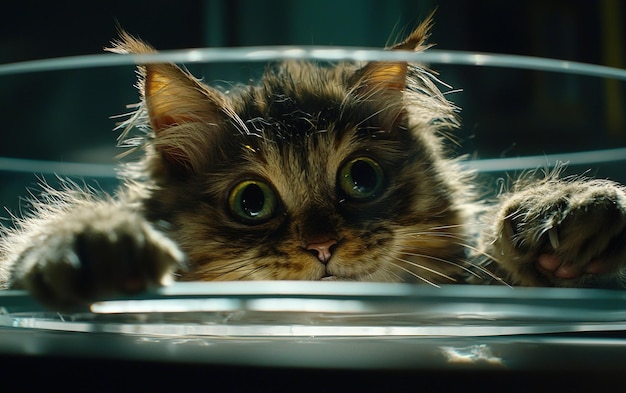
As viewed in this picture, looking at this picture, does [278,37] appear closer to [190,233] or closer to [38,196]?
[190,233]

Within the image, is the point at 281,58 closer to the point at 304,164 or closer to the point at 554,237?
the point at 304,164

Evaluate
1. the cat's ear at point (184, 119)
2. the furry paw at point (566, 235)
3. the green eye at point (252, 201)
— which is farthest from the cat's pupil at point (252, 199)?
the furry paw at point (566, 235)

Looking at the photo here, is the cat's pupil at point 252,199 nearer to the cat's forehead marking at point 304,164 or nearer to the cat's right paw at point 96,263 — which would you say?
the cat's forehead marking at point 304,164

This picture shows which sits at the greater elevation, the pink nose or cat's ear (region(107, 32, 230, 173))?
cat's ear (region(107, 32, 230, 173))

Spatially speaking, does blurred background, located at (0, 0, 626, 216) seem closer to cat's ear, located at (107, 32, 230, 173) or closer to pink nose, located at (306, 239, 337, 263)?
cat's ear, located at (107, 32, 230, 173)

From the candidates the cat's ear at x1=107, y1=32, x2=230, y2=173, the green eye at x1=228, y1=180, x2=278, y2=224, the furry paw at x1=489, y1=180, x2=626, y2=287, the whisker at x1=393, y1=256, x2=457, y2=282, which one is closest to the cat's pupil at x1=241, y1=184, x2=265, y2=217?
the green eye at x1=228, y1=180, x2=278, y2=224

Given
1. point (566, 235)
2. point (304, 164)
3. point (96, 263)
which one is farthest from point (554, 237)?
point (96, 263)
